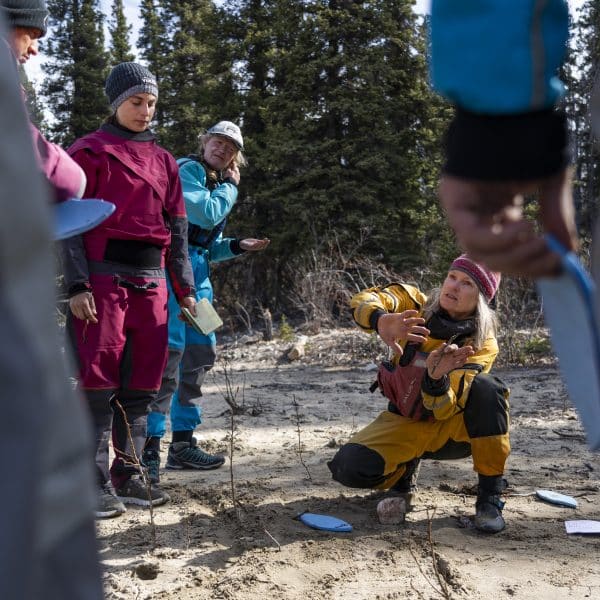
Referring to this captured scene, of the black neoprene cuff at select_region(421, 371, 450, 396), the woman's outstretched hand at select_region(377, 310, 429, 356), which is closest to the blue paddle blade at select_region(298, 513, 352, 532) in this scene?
the black neoprene cuff at select_region(421, 371, 450, 396)

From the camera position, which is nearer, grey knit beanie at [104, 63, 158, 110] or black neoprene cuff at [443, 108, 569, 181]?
black neoprene cuff at [443, 108, 569, 181]

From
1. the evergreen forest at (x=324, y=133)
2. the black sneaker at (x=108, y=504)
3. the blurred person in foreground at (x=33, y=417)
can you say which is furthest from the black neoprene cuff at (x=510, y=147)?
the evergreen forest at (x=324, y=133)

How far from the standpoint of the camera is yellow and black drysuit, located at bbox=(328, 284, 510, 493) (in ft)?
11.2

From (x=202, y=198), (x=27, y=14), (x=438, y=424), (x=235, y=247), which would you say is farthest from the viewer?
(x=235, y=247)

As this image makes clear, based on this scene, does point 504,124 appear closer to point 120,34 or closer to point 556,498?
point 556,498

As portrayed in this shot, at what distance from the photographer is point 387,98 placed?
19719mm

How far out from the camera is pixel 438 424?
141 inches

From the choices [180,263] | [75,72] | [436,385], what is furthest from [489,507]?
[75,72]

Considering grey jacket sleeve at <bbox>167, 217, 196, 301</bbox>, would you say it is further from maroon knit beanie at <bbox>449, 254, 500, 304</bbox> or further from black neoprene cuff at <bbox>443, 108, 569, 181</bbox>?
black neoprene cuff at <bbox>443, 108, 569, 181</bbox>

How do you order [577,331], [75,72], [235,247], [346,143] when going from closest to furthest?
[577,331] < [235,247] < [346,143] < [75,72]

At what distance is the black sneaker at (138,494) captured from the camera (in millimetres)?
3593

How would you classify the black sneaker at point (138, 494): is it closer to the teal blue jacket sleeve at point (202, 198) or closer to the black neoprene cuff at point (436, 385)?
the black neoprene cuff at point (436, 385)

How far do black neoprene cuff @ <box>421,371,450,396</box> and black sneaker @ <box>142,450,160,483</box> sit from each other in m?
1.56

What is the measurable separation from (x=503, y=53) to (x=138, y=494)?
3.02m
